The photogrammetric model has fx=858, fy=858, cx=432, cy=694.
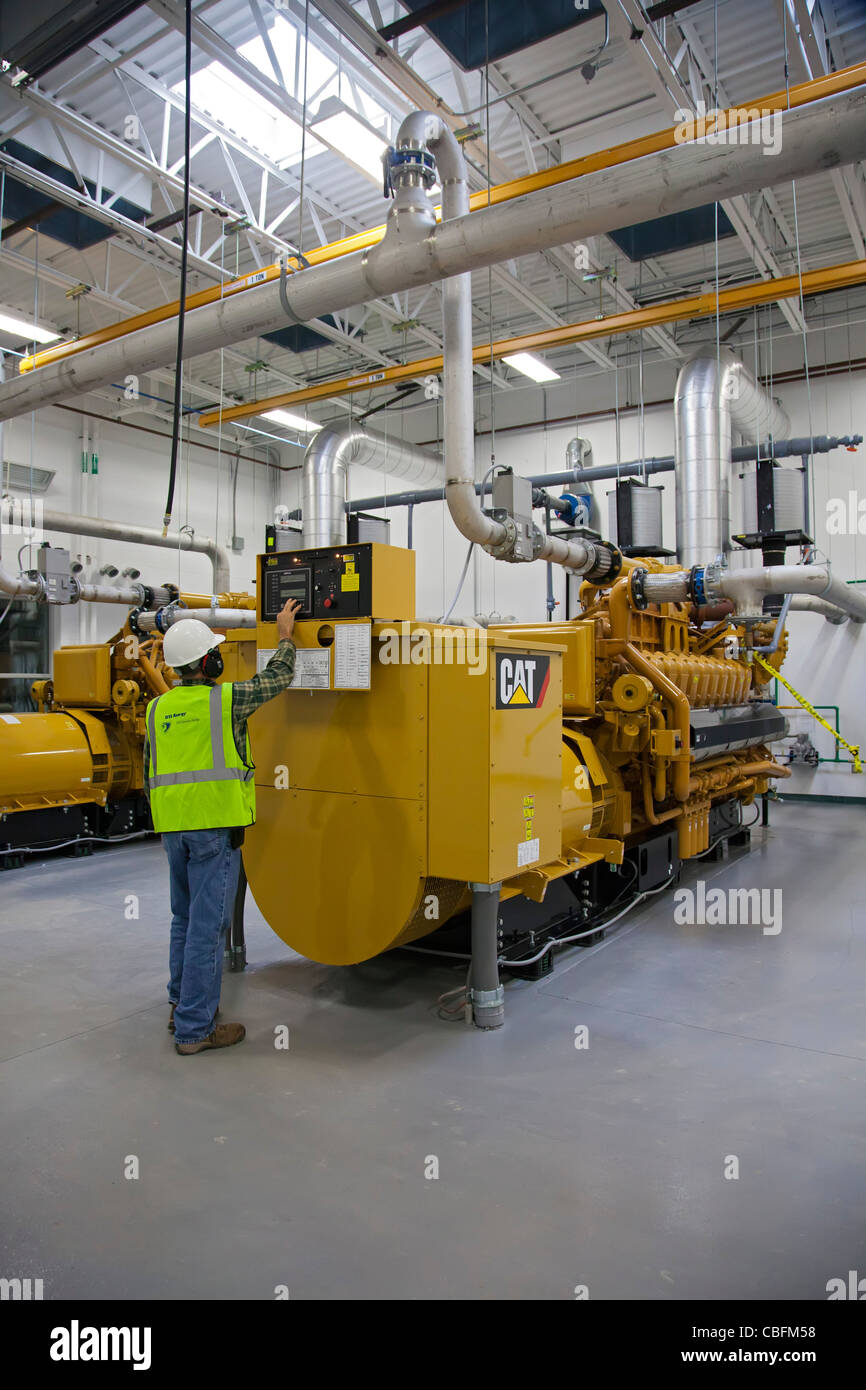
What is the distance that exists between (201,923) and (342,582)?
1572 millimetres

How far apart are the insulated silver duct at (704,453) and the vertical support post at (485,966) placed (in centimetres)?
549

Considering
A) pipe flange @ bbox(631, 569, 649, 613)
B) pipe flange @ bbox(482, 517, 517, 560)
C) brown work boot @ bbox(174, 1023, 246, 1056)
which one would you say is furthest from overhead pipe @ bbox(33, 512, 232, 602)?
brown work boot @ bbox(174, 1023, 246, 1056)

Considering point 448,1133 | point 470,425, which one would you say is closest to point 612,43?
point 470,425

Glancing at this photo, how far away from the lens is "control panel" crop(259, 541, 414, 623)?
3781 mm

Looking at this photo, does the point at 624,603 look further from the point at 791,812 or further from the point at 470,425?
the point at 791,812

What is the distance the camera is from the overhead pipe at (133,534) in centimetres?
1089

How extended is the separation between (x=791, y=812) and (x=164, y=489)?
10.6 m

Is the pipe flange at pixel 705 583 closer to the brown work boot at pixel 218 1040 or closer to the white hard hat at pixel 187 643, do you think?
the white hard hat at pixel 187 643

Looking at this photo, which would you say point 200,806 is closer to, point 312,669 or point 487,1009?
point 312,669

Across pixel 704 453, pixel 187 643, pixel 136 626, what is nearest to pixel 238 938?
pixel 187 643

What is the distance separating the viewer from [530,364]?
9.95 metres

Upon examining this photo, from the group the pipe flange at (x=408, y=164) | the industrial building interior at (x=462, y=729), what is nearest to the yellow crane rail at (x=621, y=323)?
the industrial building interior at (x=462, y=729)

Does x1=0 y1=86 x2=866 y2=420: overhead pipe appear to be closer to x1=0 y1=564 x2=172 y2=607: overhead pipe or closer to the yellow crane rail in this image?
the yellow crane rail

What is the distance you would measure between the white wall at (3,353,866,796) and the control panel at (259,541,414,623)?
7.55 m
